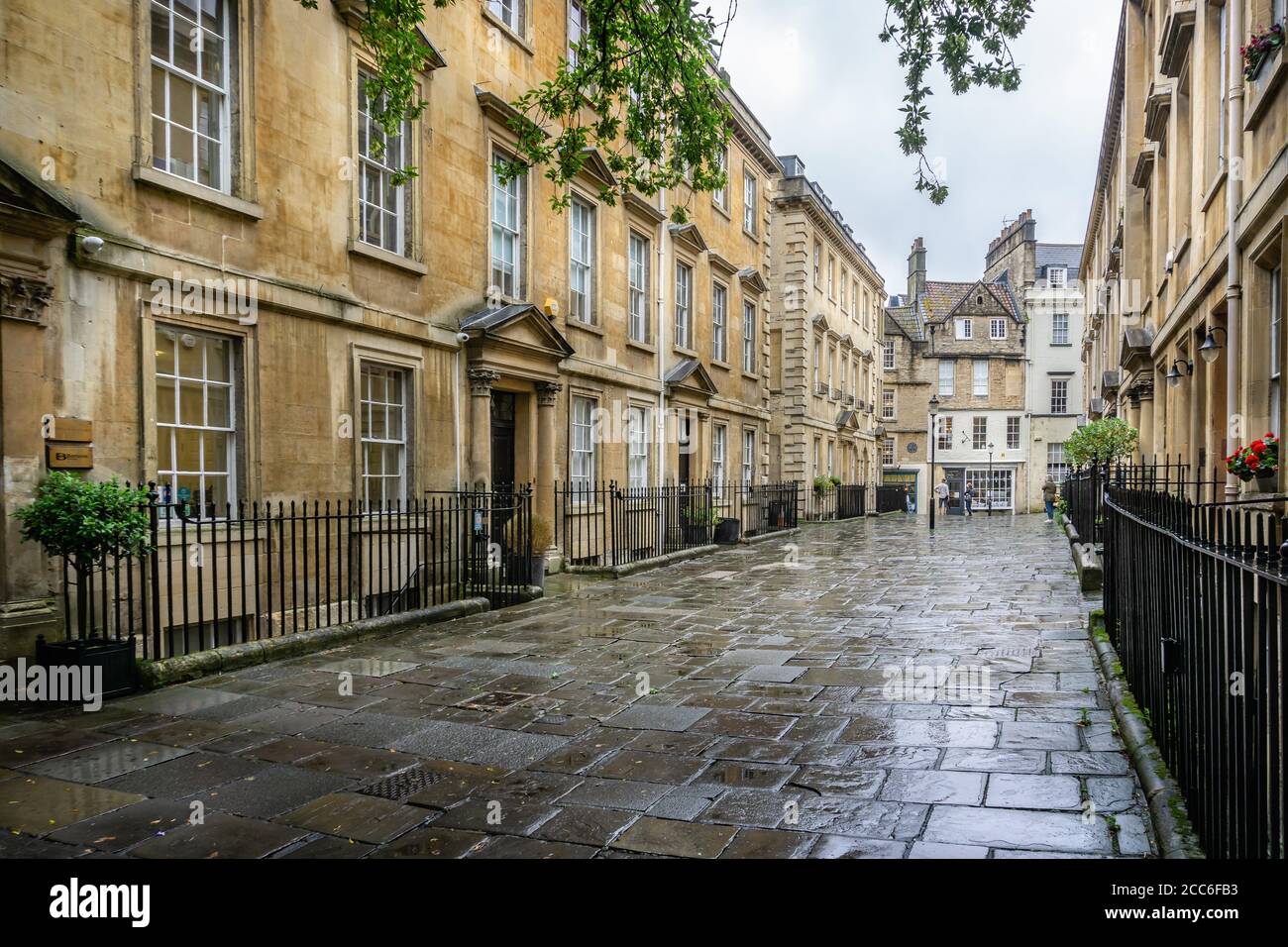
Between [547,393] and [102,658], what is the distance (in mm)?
8539

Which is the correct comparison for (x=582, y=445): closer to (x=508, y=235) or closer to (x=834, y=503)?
(x=508, y=235)

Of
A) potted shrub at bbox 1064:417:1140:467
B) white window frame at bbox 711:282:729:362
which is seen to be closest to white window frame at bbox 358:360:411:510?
white window frame at bbox 711:282:729:362

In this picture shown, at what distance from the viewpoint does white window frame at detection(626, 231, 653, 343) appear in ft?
56.4

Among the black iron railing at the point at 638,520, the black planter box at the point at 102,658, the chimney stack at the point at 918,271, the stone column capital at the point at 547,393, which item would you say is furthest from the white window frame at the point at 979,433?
the black planter box at the point at 102,658

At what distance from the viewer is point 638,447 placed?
17.6 meters

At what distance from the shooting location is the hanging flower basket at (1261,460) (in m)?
8.05

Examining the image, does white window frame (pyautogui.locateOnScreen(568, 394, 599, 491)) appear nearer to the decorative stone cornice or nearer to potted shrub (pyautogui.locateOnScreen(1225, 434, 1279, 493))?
the decorative stone cornice

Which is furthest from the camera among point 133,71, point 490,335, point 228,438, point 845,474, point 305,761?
point 845,474

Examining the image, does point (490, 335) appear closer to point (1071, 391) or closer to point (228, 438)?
point (228, 438)

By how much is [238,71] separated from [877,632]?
8643mm

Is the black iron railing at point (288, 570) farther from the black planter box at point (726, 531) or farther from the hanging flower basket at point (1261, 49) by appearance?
the hanging flower basket at point (1261, 49)

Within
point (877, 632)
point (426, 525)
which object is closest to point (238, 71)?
point (426, 525)

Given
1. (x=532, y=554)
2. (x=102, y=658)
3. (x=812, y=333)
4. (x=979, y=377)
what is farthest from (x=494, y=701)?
(x=979, y=377)
